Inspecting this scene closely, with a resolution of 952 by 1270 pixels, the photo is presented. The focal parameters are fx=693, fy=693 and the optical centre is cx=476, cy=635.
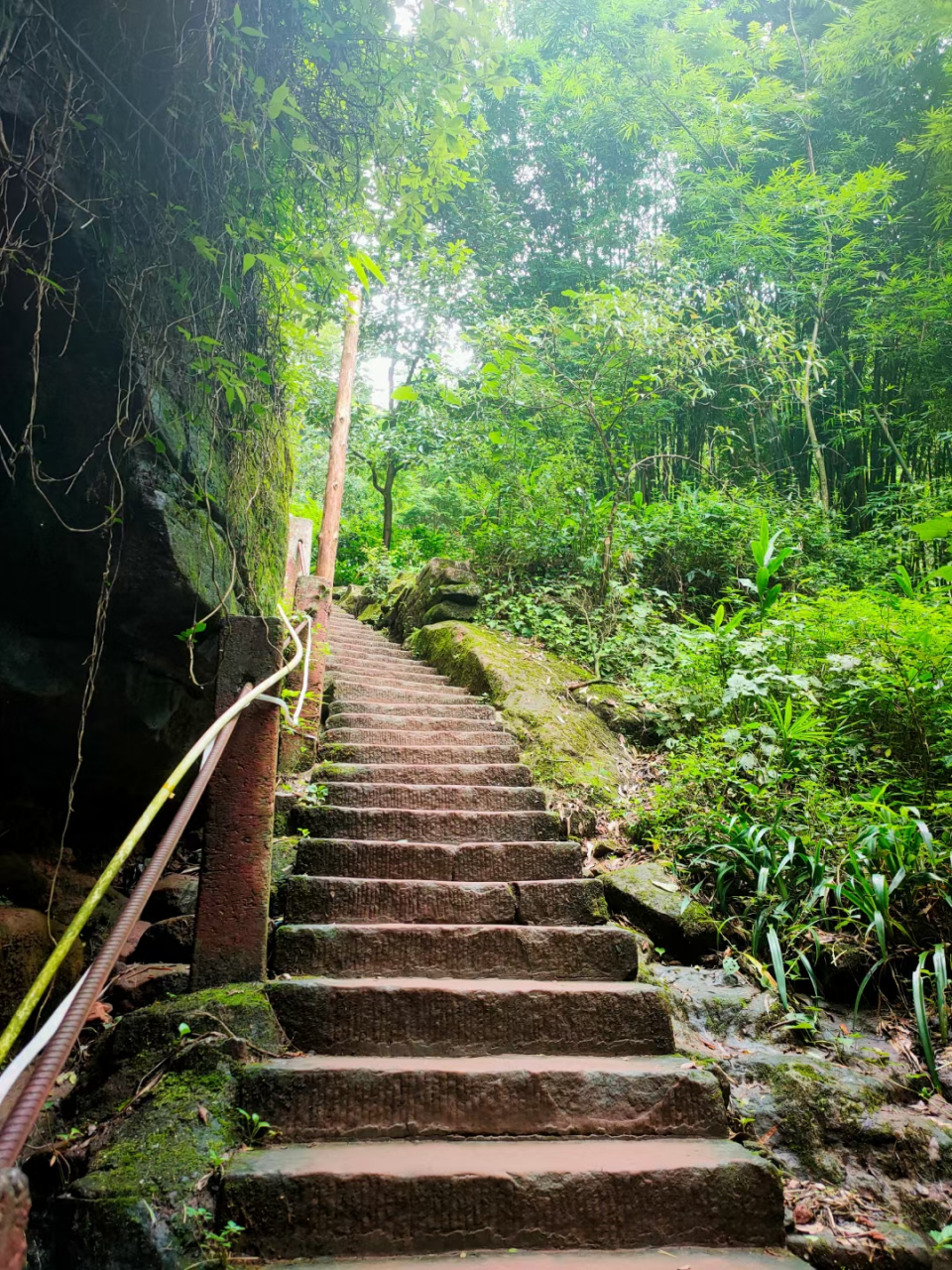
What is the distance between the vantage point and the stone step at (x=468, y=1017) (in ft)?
7.72

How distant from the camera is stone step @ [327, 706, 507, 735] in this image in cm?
462

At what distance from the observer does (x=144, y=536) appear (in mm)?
2615

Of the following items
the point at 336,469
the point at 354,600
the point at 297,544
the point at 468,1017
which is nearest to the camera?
the point at 468,1017

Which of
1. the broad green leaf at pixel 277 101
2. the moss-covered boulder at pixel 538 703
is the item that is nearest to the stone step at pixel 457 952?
the moss-covered boulder at pixel 538 703

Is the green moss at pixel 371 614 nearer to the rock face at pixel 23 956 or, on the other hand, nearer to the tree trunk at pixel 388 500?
the tree trunk at pixel 388 500

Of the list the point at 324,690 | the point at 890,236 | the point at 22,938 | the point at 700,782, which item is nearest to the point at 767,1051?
the point at 700,782

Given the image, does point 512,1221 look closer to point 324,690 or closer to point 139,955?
point 139,955

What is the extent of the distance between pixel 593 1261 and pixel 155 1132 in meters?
1.21

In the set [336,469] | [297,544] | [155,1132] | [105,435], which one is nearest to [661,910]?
[155,1132]

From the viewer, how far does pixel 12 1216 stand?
71 cm

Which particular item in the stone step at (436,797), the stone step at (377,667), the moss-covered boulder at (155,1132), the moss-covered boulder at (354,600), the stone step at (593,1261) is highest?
Result: the moss-covered boulder at (354,600)

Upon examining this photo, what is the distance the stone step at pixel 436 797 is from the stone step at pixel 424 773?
100mm

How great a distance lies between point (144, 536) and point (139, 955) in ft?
5.62

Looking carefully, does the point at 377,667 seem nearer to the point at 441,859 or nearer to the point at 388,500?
the point at 441,859
